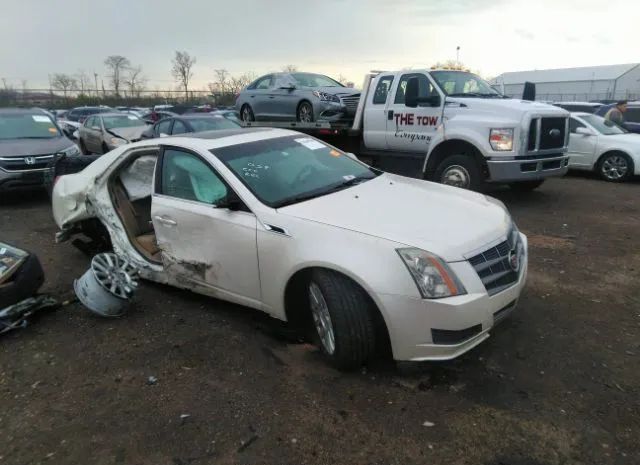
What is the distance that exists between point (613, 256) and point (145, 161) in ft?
17.2

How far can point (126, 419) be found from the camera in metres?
2.86

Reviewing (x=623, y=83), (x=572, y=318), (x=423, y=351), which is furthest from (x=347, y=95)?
(x=623, y=83)

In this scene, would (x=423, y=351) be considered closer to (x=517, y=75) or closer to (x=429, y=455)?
(x=429, y=455)

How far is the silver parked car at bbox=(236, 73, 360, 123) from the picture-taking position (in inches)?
377

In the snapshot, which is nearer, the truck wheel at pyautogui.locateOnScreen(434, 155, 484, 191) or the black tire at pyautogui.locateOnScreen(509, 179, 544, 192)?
the truck wheel at pyautogui.locateOnScreen(434, 155, 484, 191)

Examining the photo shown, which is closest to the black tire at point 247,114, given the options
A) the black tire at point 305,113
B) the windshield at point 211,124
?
the windshield at point 211,124

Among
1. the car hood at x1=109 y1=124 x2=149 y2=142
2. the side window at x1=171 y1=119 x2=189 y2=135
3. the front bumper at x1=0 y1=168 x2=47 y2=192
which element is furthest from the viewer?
the car hood at x1=109 y1=124 x2=149 y2=142

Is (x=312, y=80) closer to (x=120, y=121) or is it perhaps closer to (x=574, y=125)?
(x=574, y=125)

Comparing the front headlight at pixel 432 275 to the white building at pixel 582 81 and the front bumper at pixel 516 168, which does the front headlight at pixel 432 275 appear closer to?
the front bumper at pixel 516 168

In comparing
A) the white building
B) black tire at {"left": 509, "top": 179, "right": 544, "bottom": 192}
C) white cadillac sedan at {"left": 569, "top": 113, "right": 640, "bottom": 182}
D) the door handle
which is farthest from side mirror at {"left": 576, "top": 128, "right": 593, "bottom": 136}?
the white building

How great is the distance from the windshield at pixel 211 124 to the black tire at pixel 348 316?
8.13 meters

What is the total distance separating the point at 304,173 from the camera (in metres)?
4.00

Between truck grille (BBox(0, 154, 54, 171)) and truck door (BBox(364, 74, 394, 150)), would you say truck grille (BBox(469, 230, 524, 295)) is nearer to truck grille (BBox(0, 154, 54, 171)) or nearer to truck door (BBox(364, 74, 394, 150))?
truck door (BBox(364, 74, 394, 150))

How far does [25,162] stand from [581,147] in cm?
1112
